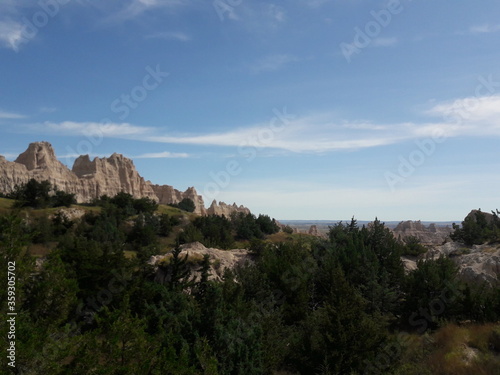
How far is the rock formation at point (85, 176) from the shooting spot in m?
116

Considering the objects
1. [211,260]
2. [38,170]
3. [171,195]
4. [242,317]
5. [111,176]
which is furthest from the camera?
[171,195]

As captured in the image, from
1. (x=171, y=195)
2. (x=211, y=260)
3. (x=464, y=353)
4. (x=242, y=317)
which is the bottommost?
(x=464, y=353)

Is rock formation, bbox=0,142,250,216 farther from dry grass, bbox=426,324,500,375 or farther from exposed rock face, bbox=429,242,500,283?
dry grass, bbox=426,324,500,375

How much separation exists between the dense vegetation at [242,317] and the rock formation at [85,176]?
87449 mm

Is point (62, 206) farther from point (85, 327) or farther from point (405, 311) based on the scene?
point (405, 311)

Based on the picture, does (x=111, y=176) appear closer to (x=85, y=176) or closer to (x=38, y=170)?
(x=85, y=176)

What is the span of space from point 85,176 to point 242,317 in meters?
128

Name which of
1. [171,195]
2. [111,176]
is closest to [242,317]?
[111,176]

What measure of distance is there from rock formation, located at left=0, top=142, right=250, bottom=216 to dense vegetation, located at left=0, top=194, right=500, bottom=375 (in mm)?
87449

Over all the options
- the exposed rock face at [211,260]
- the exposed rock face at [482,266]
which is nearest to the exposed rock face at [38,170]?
the exposed rock face at [211,260]

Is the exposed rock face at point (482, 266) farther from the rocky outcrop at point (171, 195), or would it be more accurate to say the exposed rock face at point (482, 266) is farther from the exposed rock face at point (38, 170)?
the exposed rock face at point (38, 170)

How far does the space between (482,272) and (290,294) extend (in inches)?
739

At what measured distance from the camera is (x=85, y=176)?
132000mm

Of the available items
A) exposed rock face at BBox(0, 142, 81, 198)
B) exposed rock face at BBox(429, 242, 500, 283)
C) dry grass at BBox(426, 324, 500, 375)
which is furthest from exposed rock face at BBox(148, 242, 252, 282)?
exposed rock face at BBox(0, 142, 81, 198)
